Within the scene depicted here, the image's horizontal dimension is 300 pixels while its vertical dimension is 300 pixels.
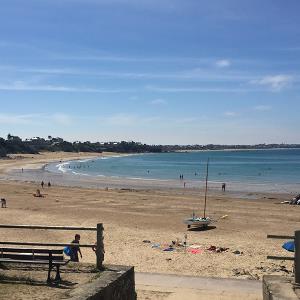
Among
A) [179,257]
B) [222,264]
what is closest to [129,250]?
[179,257]

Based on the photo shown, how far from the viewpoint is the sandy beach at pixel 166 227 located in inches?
625

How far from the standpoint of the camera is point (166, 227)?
25094 mm

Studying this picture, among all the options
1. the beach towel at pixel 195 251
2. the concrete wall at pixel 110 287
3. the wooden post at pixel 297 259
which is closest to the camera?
the concrete wall at pixel 110 287

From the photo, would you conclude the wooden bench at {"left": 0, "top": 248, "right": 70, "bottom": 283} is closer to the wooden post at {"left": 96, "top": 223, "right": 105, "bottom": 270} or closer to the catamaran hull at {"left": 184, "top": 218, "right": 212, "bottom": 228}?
the wooden post at {"left": 96, "top": 223, "right": 105, "bottom": 270}

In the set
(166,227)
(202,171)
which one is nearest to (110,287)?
(166,227)

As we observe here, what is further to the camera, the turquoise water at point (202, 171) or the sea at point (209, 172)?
the turquoise water at point (202, 171)

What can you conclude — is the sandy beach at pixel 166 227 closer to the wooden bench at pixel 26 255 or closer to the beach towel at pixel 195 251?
the beach towel at pixel 195 251

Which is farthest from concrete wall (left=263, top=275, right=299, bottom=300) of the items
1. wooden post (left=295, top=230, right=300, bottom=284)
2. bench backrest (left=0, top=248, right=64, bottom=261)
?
bench backrest (left=0, top=248, right=64, bottom=261)

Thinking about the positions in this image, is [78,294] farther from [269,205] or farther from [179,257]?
[269,205]

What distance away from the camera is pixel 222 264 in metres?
15.9

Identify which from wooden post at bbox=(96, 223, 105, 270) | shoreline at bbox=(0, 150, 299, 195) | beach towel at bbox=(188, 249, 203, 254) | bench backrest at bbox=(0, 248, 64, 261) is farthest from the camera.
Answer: shoreline at bbox=(0, 150, 299, 195)

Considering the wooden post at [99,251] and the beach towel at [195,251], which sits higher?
the wooden post at [99,251]

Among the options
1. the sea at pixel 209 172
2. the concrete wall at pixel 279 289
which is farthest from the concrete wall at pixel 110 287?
the sea at pixel 209 172

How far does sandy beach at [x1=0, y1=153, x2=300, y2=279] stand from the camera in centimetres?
1587
